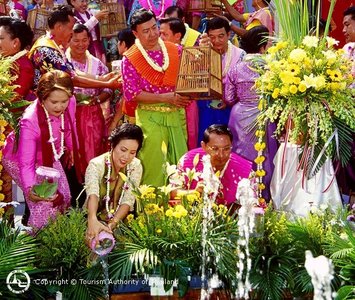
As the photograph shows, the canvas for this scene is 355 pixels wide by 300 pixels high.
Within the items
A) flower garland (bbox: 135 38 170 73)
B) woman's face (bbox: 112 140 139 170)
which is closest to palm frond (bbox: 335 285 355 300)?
woman's face (bbox: 112 140 139 170)

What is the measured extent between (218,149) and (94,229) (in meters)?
1.23

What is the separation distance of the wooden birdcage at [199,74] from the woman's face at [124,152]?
766mm

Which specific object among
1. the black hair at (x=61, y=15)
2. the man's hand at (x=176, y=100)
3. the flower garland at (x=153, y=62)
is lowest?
the man's hand at (x=176, y=100)

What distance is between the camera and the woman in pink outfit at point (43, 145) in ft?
17.9

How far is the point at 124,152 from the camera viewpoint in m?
5.49

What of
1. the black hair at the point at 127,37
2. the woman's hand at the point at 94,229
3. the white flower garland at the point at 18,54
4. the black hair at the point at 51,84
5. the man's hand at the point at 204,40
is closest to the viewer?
the woman's hand at the point at 94,229

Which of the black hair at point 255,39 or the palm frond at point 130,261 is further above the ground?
the black hair at point 255,39

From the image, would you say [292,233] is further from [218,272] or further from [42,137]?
Result: [42,137]

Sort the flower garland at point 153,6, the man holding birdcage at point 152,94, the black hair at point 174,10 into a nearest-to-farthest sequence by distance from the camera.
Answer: the man holding birdcage at point 152,94, the black hair at point 174,10, the flower garland at point 153,6

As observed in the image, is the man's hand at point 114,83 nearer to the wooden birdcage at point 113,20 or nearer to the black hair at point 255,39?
the black hair at point 255,39

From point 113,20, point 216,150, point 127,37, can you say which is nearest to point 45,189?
point 216,150

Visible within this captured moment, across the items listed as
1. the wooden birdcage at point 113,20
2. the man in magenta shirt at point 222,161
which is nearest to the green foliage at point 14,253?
the man in magenta shirt at point 222,161

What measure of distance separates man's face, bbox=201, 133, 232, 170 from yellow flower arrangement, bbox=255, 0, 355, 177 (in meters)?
0.54

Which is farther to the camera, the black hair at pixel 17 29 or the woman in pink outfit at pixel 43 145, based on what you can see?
the black hair at pixel 17 29
